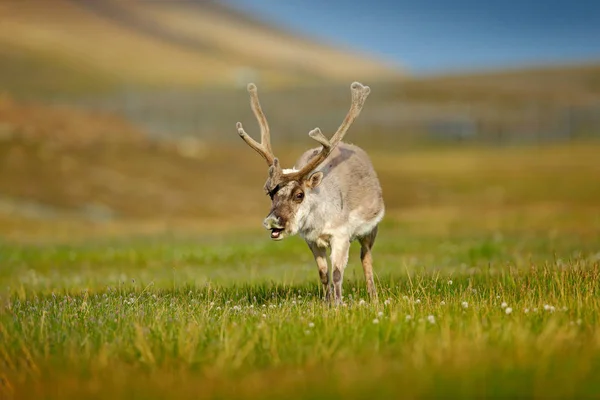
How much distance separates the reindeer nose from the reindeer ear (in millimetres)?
909

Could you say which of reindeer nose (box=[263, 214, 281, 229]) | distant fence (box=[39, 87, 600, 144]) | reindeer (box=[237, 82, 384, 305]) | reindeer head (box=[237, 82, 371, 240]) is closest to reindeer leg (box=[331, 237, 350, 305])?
reindeer (box=[237, 82, 384, 305])

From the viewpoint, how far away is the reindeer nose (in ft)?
33.3

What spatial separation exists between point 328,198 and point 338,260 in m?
0.92

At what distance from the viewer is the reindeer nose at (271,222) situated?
1016 centimetres

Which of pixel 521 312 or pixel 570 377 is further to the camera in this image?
pixel 521 312

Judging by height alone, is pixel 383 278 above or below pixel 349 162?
below

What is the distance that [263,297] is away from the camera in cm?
1236

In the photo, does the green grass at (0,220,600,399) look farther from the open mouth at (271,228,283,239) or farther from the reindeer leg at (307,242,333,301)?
the open mouth at (271,228,283,239)

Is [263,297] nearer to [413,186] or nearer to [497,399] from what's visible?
[497,399]

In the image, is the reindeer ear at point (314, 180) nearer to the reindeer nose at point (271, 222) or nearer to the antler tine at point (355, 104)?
the reindeer nose at point (271, 222)

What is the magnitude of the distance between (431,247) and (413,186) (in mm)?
30124

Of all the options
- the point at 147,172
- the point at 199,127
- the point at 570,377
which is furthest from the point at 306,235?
the point at 199,127

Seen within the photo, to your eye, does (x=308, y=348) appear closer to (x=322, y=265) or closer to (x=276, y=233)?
(x=276, y=233)

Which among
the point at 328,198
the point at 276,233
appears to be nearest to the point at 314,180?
the point at 328,198
